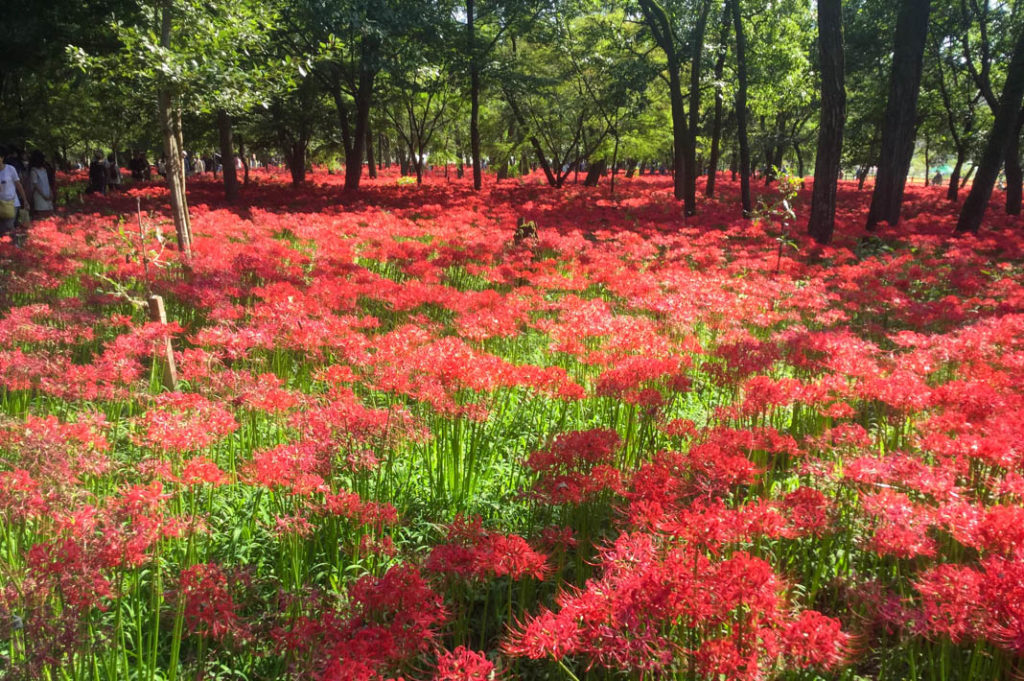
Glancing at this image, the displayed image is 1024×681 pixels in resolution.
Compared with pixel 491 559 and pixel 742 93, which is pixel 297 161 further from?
pixel 491 559

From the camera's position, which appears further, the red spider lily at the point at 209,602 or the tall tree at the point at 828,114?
the tall tree at the point at 828,114

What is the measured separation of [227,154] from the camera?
17203mm

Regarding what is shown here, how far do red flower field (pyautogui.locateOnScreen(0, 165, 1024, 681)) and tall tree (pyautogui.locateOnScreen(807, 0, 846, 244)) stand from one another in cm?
666

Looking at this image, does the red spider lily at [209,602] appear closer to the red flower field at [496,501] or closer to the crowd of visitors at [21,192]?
the red flower field at [496,501]

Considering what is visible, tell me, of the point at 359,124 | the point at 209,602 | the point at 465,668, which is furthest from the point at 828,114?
the point at 359,124

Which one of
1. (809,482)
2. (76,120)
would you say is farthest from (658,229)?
(76,120)

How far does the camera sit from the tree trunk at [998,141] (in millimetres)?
13461

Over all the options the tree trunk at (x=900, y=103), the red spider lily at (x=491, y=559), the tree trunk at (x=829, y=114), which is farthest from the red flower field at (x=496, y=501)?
the tree trunk at (x=900, y=103)

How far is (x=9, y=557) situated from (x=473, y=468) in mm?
2370

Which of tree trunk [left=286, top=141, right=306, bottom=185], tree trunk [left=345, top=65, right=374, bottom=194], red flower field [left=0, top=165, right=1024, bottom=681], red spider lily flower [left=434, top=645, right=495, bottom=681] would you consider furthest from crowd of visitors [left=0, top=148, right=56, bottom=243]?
red spider lily flower [left=434, top=645, right=495, bottom=681]

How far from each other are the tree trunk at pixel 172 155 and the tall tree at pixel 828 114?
12.5 metres

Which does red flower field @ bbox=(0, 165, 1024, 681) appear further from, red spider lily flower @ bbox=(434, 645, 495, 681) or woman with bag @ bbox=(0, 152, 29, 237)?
woman with bag @ bbox=(0, 152, 29, 237)

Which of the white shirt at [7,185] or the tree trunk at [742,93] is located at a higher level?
the tree trunk at [742,93]

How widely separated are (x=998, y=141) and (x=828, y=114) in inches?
200
